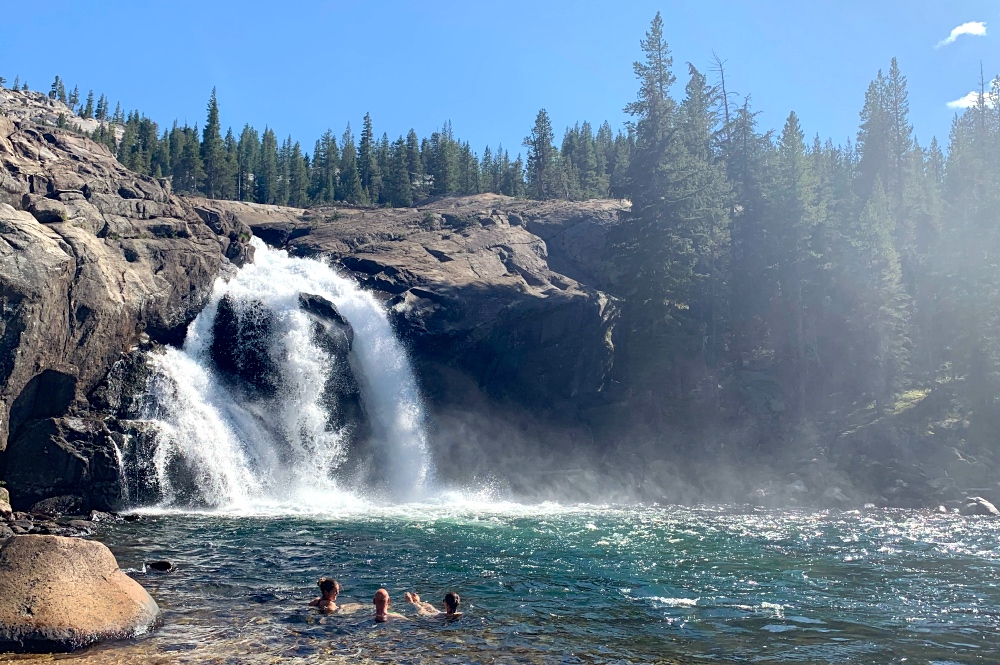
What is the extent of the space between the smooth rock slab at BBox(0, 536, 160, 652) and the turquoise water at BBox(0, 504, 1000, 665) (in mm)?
688

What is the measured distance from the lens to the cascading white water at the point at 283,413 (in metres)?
32.8

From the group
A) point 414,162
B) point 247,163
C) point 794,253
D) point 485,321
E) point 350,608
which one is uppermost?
point 247,163

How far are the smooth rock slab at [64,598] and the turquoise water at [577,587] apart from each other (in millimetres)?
688

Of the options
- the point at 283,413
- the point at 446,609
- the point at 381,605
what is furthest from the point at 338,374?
the point at 381,605

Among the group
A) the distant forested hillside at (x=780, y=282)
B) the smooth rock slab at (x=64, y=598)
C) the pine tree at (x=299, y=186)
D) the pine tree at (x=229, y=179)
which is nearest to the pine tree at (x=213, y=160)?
the pine tree at (x=229, y=179)

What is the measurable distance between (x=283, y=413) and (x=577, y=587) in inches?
927

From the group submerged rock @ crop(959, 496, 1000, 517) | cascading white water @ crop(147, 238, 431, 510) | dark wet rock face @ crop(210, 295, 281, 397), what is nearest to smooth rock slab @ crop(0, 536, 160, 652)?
cascading white water @ crop(147, 238, 431, 510)

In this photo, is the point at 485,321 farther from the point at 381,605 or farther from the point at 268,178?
the point at 268,178

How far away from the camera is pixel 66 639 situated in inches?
498

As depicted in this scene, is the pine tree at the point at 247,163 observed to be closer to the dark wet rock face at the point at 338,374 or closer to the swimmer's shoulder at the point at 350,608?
the dark wet rock face at the point at 338,374

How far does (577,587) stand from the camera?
18578 millimetres

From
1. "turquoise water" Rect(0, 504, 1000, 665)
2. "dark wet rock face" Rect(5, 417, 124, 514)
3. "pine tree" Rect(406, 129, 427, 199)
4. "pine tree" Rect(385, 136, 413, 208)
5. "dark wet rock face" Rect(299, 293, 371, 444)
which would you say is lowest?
"turquoise water" Rect(0, 504, 1000, 665)

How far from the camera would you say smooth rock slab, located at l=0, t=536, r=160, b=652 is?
496 inches

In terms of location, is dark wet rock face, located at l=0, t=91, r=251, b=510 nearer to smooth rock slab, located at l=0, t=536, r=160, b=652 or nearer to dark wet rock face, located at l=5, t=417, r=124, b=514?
dark wet rock face, located at l=5, t=417, r=124, b=514
